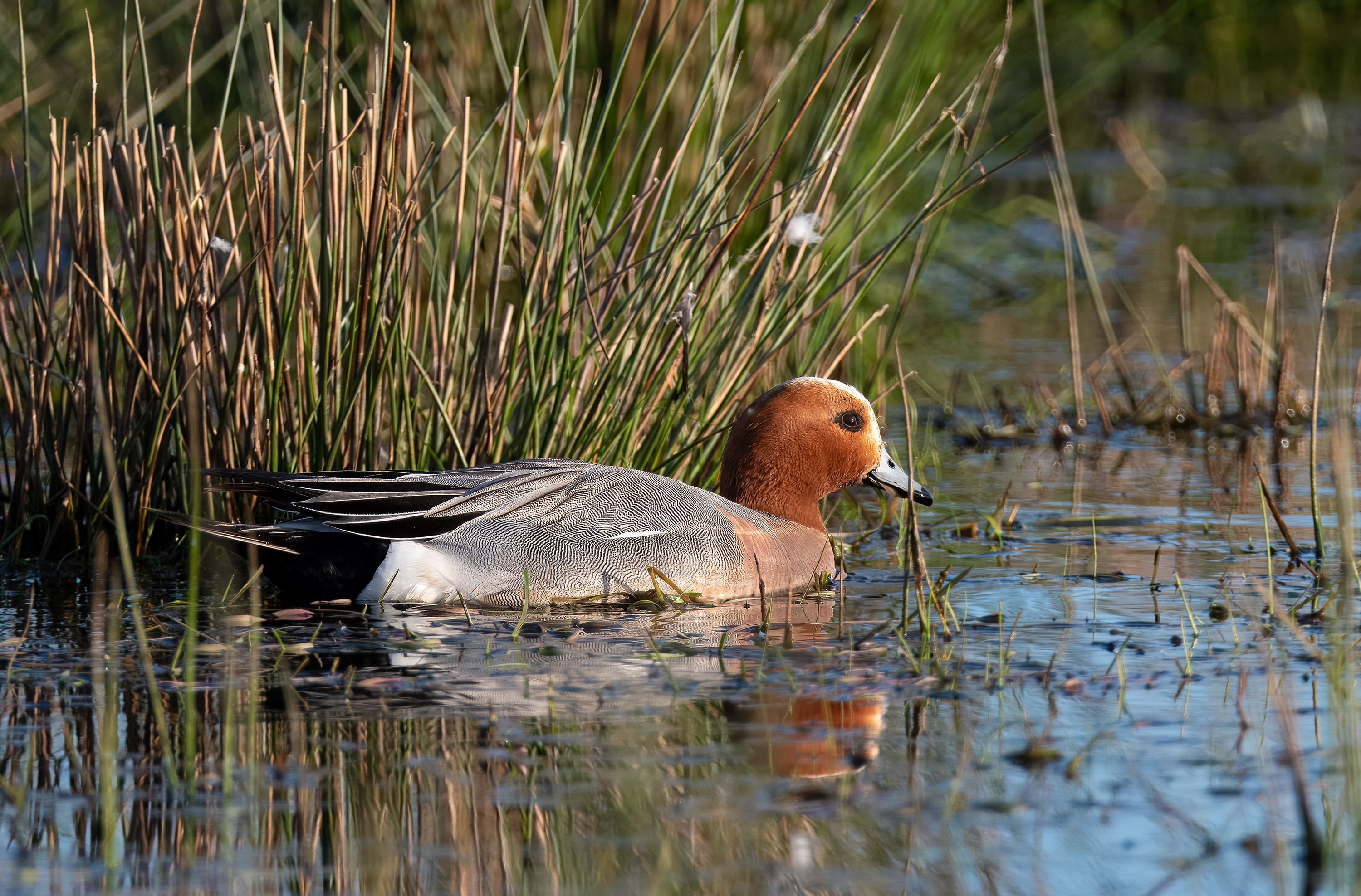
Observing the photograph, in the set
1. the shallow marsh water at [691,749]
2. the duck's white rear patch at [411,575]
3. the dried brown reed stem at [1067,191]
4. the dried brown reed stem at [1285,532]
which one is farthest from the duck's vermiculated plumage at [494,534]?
the dried brown reed stem at [1067,191]

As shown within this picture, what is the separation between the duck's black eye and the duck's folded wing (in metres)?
1.02

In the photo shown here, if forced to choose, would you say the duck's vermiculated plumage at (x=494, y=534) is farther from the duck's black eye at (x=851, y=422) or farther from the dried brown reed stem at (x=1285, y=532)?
the dried brown reed stem at (x=1285, y=532)

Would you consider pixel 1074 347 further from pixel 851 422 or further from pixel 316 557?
pixel 316 557

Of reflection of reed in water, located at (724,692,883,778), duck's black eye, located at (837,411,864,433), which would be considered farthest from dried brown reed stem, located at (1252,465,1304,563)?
reflection of reed in water, located at (724,692,883,778)

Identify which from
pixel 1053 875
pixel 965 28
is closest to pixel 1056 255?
pixel 965 28

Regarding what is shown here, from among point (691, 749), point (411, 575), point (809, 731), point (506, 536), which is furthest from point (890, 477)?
point (691, 749)

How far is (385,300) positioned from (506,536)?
755 mm

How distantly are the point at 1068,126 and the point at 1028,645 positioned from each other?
14.3 m

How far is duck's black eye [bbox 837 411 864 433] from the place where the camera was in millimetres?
5348

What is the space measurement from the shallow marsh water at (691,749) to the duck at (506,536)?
4.7 inches

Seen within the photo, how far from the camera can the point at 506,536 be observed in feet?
15.4

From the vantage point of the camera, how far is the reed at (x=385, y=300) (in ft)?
15.7

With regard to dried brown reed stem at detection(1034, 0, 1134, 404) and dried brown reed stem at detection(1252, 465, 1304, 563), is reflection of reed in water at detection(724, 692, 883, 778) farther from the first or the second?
dried brown reed stem at detection(1034, 0, 1134, 404)

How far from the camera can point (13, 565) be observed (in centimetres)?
512
